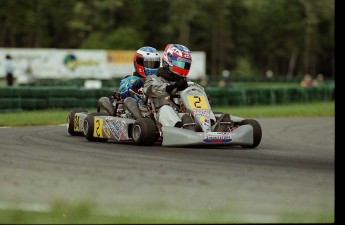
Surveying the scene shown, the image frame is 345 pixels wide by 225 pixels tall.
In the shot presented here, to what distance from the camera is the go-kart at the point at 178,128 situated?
11398 millimetres

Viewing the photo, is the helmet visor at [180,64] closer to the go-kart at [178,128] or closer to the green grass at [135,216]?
the go-kart at [178,128]

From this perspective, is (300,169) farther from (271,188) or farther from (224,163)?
(271,188)

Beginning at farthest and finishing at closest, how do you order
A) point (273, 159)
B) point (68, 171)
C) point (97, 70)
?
point (97, 70), point (273, 159), point (68, 171)

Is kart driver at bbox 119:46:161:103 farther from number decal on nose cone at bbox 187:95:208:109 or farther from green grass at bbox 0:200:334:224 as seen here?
green grass at bbox 0:200:334:224

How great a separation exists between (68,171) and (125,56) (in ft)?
169

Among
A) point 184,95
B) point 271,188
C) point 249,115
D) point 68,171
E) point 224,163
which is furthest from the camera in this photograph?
point 249,115

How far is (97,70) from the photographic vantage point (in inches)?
2259

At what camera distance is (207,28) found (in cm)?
9112

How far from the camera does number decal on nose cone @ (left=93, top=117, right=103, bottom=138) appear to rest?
1275 cm

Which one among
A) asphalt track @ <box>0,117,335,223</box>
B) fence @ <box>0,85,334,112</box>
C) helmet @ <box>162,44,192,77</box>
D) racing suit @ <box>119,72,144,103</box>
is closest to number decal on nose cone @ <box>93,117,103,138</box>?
asphalt track @ <box>0,117,335,223</box>

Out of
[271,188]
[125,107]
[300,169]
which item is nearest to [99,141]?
[125,107]

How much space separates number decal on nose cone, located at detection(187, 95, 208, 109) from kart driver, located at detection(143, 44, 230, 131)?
202 millimetres

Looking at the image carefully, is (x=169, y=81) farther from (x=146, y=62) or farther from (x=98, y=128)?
(x=98, y=128)

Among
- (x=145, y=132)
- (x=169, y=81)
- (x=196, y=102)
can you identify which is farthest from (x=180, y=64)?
(x=145, y=132)
